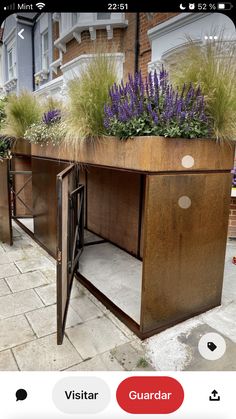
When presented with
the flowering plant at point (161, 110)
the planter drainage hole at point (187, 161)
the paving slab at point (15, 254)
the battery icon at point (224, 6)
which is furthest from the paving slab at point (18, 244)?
the battery icon at point (224, 6)

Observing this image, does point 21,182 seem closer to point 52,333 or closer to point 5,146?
point 5,146

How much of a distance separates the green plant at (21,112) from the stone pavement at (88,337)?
2209mm

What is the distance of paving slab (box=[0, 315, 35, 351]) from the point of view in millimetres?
1689

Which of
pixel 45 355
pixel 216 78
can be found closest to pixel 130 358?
pixel 45 355

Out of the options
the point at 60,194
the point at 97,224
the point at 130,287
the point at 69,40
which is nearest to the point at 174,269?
the point at 130,287

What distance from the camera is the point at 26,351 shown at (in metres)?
1.61

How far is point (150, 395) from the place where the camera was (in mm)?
960

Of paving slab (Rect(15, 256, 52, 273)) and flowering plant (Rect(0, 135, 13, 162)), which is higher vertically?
flowering plant (Rect(0, 135, 13, 162))

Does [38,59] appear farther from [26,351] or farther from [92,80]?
[26,351]

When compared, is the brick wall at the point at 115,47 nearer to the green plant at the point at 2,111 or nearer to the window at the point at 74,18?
the window at the point at 74,18

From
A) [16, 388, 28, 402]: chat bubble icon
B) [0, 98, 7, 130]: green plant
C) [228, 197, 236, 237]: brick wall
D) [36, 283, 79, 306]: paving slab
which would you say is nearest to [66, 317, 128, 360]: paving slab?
[36, 283, 79, 306]: paving slab

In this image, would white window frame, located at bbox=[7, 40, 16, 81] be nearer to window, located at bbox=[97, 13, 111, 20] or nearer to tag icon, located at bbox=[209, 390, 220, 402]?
window, located at bbox=[97, 13, 111, 20]

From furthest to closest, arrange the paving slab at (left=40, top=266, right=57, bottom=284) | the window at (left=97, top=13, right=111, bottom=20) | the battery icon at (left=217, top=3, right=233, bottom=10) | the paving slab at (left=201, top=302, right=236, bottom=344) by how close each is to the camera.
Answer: the paving slab at (left=40, top=266, right=57, bottom=284), the paving slab at (left=201, top=302, right=236, bottom=344), the window at (left=97, top=13, right=111, bottom=20), the battery icon at (left=217, top=3, right=233, bottom=10)

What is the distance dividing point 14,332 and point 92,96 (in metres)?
1.66
